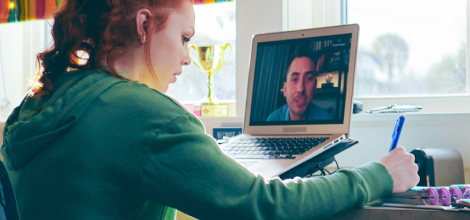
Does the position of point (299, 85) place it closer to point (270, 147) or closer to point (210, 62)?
point (270, 147)

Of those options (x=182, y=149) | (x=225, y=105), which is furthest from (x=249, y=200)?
(x=225, y=105)

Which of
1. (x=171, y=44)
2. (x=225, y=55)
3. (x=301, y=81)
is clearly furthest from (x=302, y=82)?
(x=225, y=55)

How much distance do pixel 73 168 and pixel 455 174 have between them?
0.87m

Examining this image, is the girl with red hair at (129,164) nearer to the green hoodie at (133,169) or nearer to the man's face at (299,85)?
the green hoodie at (133,169)

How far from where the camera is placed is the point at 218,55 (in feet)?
5.60

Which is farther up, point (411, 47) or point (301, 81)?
point (411, 47)

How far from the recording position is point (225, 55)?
1.88 metres

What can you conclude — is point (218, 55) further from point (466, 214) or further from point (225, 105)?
point (466, 214)

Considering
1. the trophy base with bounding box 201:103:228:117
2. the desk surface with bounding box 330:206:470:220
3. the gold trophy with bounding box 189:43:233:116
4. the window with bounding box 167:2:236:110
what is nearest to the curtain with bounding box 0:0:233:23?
the window with bounding box 167:2:236:110

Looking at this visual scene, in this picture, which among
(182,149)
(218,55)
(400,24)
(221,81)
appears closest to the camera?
(182,149)

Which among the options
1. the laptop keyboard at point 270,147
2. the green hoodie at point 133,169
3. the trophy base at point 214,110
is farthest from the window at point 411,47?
the green hoodie at point 133,169

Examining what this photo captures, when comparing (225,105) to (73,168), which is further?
(225,105)

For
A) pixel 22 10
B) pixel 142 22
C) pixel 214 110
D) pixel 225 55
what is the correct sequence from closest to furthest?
pixel 142 22
pixel 214 110
pixel 225 55
pixel 22 10

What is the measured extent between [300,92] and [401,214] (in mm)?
529
